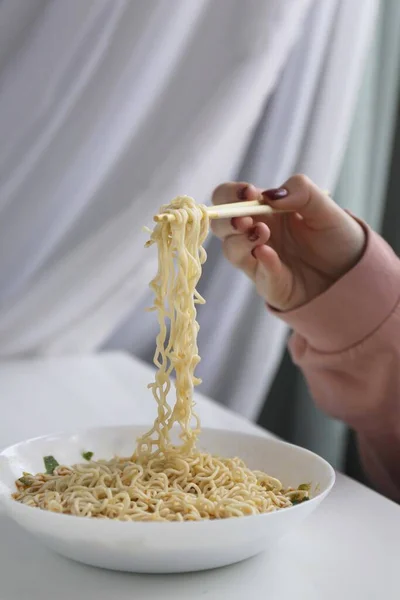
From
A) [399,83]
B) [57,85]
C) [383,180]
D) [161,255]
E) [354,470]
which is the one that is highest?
[399,83]

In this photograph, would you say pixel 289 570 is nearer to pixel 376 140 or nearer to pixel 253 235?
pixel 253 235

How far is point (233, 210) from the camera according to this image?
938 mm

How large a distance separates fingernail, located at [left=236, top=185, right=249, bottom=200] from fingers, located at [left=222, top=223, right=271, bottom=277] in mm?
44

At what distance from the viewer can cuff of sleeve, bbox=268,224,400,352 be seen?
114 cm

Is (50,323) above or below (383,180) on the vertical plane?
below

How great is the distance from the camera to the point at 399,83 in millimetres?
1734

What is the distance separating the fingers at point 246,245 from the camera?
1.12 metres

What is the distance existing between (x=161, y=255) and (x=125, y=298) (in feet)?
2.80

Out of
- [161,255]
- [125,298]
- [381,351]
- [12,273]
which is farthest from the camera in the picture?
[125,298]

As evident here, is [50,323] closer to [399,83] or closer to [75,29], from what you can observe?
[75,29]

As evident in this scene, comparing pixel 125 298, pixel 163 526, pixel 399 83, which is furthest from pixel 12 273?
pixel 163 526

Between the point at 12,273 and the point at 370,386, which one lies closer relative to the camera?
the point at 370,386

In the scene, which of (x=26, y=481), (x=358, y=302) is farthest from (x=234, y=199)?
(x=26, y=481)

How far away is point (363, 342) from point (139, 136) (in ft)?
1.92
